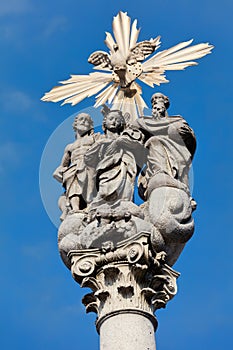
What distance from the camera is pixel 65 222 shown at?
1505 cm

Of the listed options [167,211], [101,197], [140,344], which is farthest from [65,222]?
[140,344]

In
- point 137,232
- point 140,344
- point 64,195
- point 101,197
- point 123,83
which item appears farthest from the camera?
point 123,83

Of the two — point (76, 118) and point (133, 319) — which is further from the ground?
point (76, 118)

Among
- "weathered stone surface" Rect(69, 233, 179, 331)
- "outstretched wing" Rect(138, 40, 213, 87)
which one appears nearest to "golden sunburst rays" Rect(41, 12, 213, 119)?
"outstretched wing" Rect(138, 40, 213, 87)

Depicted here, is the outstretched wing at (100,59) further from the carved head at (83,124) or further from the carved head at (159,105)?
the carved head at (159,105)

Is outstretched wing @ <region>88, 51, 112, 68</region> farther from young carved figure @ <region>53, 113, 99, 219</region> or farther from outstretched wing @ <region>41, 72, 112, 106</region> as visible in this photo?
young carved figure @ <region>53, 113, 99, 219</region>

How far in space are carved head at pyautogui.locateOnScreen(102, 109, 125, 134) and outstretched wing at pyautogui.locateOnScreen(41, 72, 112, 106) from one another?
3.56ft

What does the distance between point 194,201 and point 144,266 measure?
5.71 feet

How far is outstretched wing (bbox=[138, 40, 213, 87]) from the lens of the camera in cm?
1697

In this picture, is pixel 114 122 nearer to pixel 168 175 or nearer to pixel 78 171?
pixel 78 171

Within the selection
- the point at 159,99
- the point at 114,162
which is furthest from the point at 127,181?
the point at 159,99

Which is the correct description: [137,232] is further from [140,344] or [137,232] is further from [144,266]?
[140,344]

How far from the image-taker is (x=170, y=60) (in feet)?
56.0

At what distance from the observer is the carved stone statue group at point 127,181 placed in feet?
46.7
